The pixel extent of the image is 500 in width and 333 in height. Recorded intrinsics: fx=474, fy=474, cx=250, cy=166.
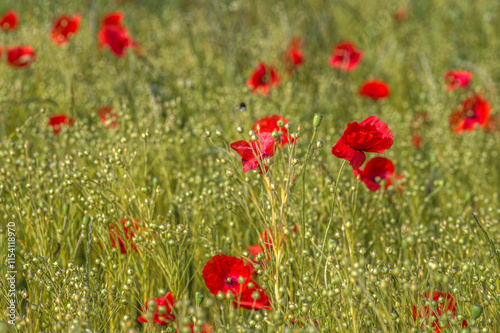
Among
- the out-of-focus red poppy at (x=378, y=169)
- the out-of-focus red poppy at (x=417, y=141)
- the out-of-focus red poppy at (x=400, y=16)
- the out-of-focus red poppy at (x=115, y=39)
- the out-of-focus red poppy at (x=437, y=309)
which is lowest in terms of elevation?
the out-of-focus red poppy at (x=437, y=309)

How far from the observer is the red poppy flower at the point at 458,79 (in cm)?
258

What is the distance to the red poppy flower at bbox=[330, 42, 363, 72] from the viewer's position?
9.70 ft

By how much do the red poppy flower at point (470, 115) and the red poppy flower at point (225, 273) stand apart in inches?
63.7

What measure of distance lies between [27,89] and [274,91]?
57.6 inches

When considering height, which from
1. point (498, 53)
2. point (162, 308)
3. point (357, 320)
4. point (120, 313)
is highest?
point (498, 53)

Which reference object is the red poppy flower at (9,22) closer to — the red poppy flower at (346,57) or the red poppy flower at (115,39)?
the red poppy flower at (115,39)

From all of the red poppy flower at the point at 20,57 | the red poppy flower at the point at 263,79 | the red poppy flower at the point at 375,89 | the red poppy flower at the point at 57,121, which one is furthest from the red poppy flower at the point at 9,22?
the red poppy flower at the point at 375,89

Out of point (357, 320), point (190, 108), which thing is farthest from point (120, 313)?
point (190, 108)

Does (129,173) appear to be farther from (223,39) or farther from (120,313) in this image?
(223,39)

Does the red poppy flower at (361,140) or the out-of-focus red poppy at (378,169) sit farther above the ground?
the red poppy flower at (361,140)

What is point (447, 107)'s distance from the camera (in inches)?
104

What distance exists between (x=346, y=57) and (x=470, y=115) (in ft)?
2.89

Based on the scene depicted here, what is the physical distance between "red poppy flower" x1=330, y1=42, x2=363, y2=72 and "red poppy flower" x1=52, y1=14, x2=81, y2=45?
5.43 feet

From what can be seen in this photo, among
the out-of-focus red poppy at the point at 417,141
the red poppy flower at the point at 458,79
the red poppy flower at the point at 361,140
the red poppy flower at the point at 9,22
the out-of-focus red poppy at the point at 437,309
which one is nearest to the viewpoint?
the out-of-focus red poppy at the point at 437,309
